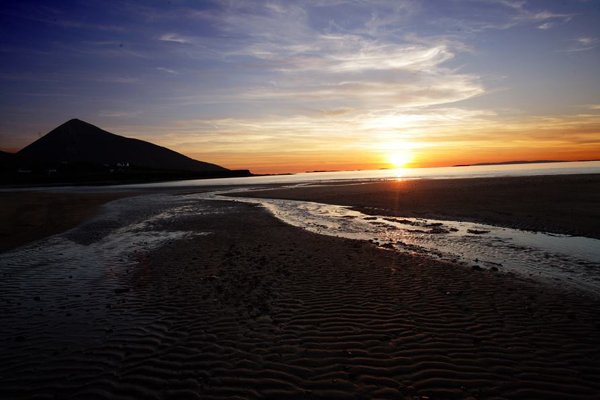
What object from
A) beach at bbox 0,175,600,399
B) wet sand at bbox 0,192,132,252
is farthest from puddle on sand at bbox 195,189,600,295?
wet sand at bbox 0,192,132,252

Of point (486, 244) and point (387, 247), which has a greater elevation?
point (486, 244)

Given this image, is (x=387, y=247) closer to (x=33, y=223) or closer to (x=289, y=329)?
(x=289, y=329)

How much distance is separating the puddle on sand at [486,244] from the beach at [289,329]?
1580 mm

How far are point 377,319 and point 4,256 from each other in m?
18.5

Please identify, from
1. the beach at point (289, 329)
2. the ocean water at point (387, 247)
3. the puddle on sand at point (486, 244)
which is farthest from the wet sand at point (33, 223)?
the puddle on sand at point (486, 244)

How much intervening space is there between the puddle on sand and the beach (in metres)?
1.58

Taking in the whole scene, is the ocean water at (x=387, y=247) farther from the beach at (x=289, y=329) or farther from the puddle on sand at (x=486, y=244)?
the beach at (x=289, y=329)

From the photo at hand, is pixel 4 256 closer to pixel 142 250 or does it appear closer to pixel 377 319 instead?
pixel 142 250

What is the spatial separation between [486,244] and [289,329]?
556 inches

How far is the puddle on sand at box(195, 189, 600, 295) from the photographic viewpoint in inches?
531

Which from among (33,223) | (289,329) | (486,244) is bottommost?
(289,329)

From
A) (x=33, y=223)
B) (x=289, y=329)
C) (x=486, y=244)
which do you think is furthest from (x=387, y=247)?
(x=33, y=223)

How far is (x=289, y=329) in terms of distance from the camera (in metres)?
8.70

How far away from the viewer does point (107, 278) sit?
13.4 meters
